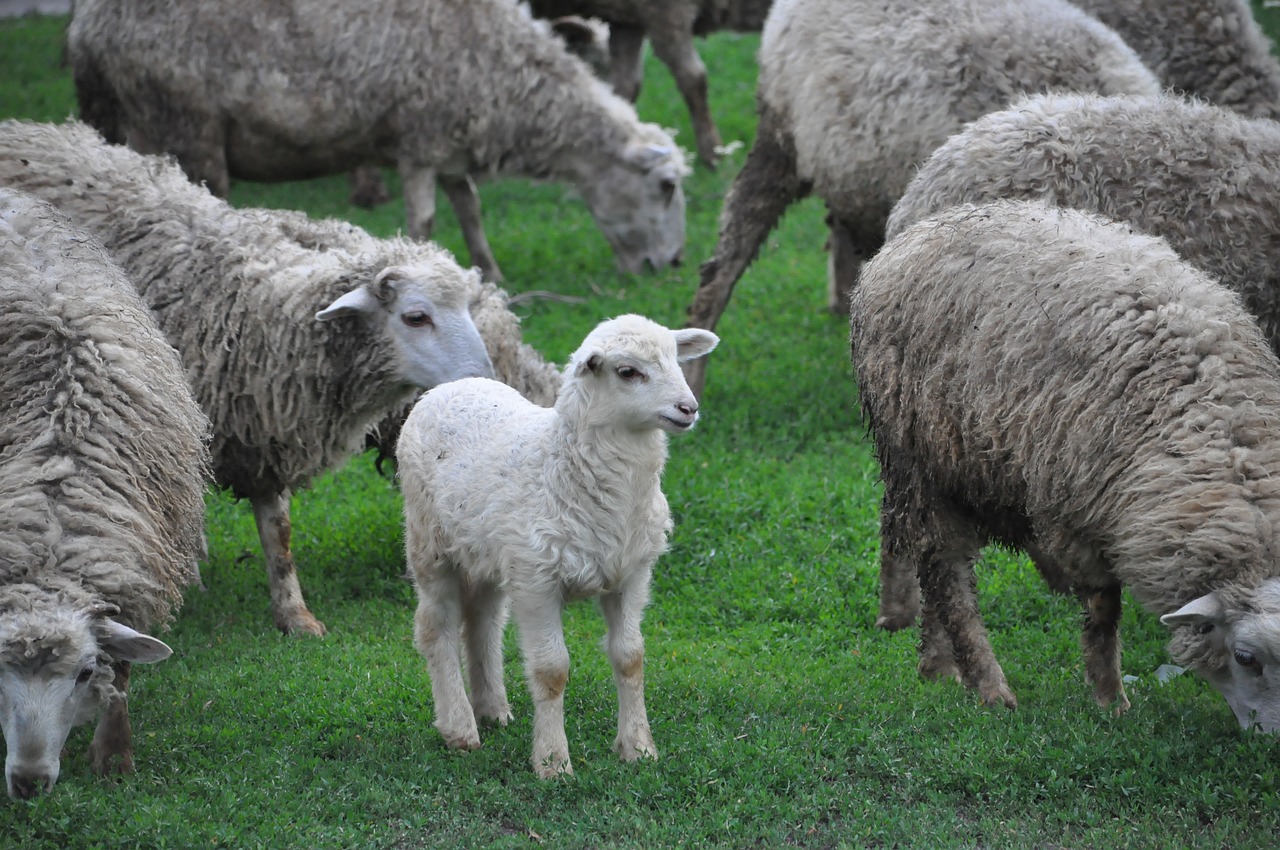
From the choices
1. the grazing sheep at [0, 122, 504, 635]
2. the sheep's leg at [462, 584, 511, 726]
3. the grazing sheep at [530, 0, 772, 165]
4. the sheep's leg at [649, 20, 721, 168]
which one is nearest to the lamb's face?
the sheep's leg at [462, 584, 511, 726]

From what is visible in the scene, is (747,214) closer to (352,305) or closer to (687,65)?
(352,305)

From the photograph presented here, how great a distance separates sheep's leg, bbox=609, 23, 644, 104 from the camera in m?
12.6

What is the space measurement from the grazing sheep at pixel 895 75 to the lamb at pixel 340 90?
214 centimetres

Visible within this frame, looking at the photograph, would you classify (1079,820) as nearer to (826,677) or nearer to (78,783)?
(826,677)

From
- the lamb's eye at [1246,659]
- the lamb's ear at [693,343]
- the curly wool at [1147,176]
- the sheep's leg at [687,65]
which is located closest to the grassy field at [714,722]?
the lamb's eye at [1246,659]

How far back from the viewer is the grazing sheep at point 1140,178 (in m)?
5.81

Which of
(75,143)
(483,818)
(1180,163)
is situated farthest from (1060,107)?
(75,143)

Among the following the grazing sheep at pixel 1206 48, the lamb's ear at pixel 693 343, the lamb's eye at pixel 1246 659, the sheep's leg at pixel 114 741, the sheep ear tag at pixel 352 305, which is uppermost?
the grazing sheep at pixel 1206 48

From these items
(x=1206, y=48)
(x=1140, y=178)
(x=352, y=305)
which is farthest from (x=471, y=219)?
(x=1140, y=178)

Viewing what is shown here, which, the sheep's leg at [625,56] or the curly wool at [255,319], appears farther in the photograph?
the sheep's leg at [625,56]

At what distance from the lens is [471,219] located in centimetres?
1061

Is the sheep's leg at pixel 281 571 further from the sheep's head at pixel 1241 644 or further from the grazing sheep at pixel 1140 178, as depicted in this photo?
the sheep's head at pixel 1241 644

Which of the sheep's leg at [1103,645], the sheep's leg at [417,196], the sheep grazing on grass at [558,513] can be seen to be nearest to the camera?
the sheep grazing on grass at [558,513]

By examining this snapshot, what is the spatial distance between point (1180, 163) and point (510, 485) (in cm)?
319
